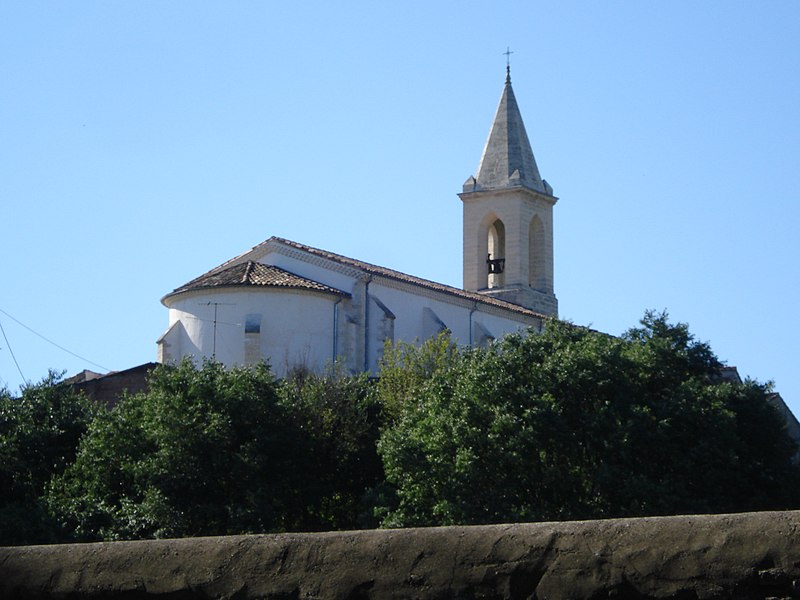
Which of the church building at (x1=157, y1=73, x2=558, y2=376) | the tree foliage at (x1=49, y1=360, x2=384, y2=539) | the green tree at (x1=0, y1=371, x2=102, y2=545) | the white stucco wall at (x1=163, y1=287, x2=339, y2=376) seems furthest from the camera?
the church building at (x1=157, y1=73, x2=558, y2=376)

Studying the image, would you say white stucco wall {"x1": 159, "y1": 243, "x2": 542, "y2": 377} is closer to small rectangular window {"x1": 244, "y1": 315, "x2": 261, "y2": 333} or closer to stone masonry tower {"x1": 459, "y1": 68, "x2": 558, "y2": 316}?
small rectangular window {"x1": 244, "y1": 315, "x2": 261, "y2": 333}

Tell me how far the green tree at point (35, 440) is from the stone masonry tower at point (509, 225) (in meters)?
34.4

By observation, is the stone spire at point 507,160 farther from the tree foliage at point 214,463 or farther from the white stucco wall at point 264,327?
the tree foliage at point 214,463

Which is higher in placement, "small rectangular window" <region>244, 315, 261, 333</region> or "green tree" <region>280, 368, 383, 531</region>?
"small rectangular window" <region>244, 315, 261, 333</region>

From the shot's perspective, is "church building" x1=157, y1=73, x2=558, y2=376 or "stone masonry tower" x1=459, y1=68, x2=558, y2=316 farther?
"stone masonry tower" x1=459, y1=68, x2=558, y2=316

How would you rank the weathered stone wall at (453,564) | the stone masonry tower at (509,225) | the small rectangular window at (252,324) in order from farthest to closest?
the stone masonry tower at (509,225) < the small rectangular window at (252,324) < the weathered stone wall at (453,564)

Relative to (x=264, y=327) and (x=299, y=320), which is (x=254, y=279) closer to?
(x=264, y=327)

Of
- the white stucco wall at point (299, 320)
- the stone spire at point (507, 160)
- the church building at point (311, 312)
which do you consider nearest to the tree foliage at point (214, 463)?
the church building at point (311, 312)

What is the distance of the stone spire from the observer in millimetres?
66312

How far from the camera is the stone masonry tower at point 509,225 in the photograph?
64688 mm

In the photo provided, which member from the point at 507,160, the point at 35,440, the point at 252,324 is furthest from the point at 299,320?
the point at 507,160

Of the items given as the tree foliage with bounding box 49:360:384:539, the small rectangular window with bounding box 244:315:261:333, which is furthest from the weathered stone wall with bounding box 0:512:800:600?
the small rectangular window with bounding box 244:315:261:333

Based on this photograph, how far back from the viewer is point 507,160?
219 ft

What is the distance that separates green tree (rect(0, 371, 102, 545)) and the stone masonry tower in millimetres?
34373
